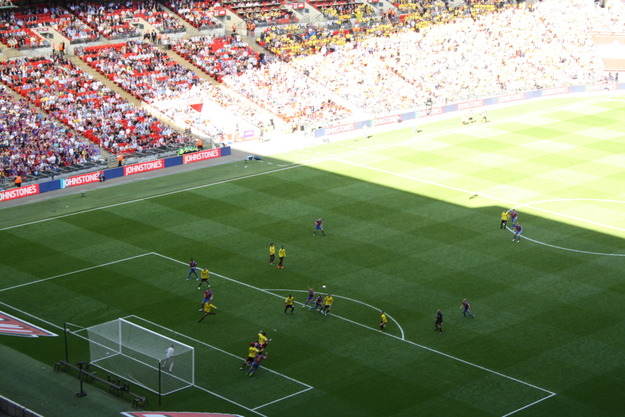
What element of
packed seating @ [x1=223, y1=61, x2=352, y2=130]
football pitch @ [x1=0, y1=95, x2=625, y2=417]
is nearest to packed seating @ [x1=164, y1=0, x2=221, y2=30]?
packed seating @ [x1=223, y1=61, x2=352, y2=130]

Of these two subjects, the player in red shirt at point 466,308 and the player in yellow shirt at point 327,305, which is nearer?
the player in red shirt at point 466,308

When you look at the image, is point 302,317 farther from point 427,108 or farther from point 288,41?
point 288,41

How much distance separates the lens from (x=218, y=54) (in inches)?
4055

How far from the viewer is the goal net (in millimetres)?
42156

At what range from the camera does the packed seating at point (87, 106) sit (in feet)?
269

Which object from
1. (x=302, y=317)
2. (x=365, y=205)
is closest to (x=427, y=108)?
(x=365, y=205)

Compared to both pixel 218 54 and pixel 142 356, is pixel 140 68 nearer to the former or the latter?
pixel 218 54

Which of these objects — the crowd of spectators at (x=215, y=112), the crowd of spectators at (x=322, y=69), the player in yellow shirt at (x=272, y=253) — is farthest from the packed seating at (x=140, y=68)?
the player in yellow shirt at (x=272, y=253)

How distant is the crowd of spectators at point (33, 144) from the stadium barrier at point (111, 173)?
213cm

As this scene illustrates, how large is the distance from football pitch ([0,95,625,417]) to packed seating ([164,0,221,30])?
28.2 m

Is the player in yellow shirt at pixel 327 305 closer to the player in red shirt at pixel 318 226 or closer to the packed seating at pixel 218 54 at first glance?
the player in red shirt at pixel 318 226

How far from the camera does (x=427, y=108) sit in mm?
101188

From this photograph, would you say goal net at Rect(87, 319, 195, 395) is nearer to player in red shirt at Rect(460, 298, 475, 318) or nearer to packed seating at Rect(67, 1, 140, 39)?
player in red shirt at Rect(460, 298, 475, 318)

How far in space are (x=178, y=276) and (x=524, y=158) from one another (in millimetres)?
39022
